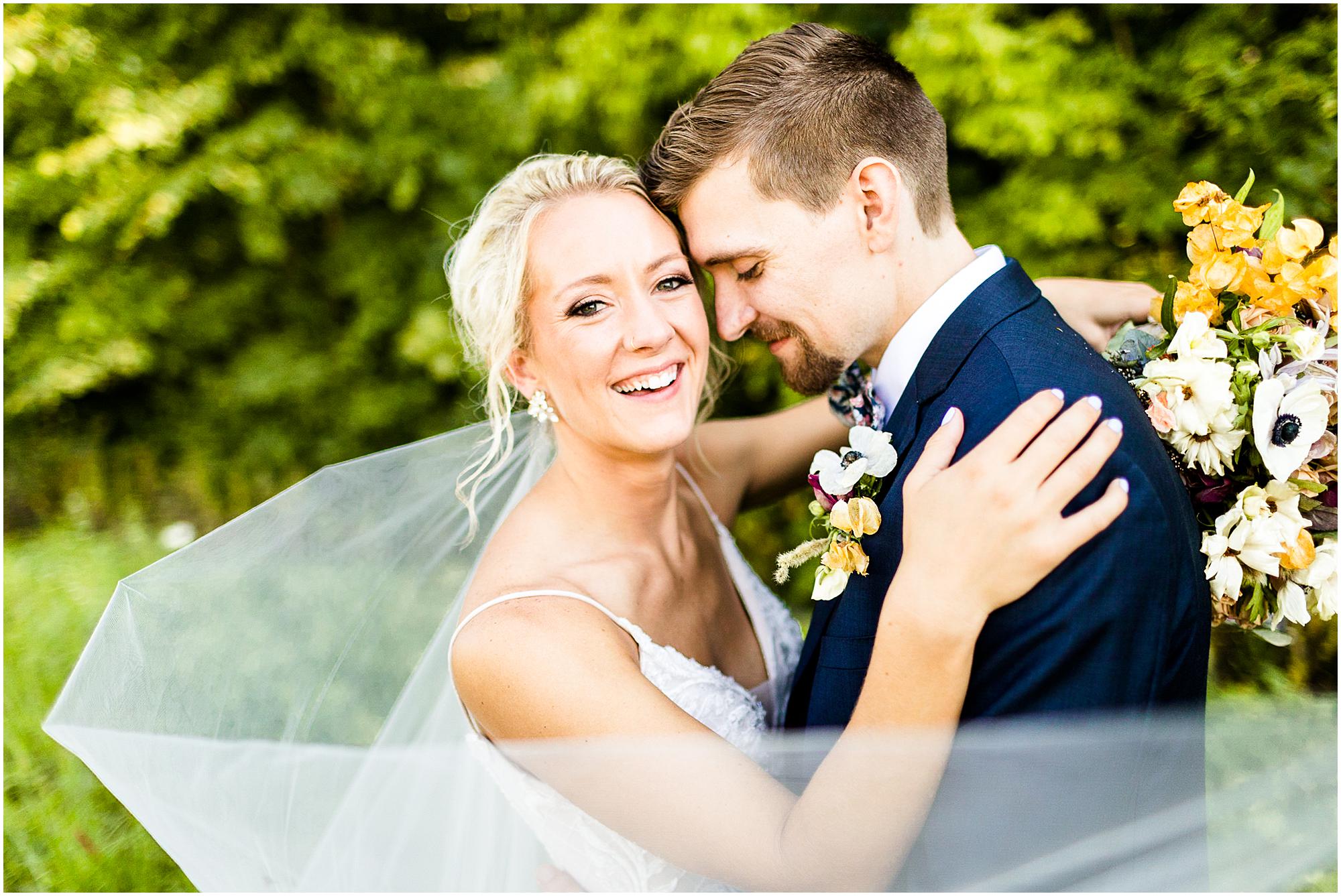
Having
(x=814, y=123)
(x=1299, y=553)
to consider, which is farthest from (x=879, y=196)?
(x=1299, y=553)

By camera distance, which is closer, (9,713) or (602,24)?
(9,713)

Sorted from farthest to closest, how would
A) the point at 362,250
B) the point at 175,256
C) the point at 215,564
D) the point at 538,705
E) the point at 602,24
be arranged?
the point at 175,256, the point at 362,250, the point at 602,24, the point at 215,564, the point at 538,705

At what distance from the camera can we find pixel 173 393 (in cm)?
658

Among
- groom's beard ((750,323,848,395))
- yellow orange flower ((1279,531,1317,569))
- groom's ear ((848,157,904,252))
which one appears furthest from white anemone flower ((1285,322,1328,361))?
groom's beard ((750,323,848,395))

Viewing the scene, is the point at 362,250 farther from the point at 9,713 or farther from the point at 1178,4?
the point at 1178,4

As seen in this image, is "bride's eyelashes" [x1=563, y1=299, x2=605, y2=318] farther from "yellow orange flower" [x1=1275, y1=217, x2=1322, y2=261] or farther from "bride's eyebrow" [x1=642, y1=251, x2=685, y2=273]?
"yellow orange flower" [x1=1275, y1=217, x2=1322, y2=261]

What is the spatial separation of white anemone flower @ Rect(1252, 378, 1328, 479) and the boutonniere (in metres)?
0.67

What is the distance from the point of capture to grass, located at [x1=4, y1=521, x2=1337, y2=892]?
3.18 m

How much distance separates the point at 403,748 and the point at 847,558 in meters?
1.49

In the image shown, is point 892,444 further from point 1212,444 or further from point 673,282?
point 673,282

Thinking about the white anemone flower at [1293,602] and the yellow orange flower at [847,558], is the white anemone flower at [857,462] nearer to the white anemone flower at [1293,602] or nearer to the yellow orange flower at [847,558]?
the yellow orange flower at [847,558]

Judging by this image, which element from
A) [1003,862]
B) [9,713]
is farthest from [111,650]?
[9,713]

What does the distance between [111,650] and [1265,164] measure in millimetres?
3924

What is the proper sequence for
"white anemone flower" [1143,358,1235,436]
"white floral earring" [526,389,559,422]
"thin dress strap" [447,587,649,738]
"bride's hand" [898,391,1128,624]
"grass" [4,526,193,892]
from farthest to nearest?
"grass" [4,526,193,892] → "white floral earring" [526,389,559,422] → "thin dress strap" [447,587,649,738] → "white anemone flower" [1143,358,1235,436] → "bride's hand" [898,391,1128,624]
